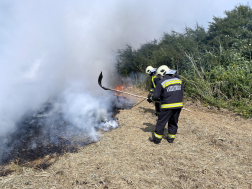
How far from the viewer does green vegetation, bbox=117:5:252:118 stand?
22.4 feet

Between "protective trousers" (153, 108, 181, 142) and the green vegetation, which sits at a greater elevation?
the green vegetation

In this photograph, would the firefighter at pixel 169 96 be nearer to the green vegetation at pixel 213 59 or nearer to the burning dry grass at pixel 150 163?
the burning dry grass at pixel 150 163

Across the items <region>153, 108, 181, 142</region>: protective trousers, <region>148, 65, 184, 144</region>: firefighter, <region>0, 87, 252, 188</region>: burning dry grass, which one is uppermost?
<region>148, 65, 184, 144</region>: firefighter

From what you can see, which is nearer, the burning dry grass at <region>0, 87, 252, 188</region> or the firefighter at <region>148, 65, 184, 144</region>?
the burning dry grass at <region>0, 87, 252, 188</region>

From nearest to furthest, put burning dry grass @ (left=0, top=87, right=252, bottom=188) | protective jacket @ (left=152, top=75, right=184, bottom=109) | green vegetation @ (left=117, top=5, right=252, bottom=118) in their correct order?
burning dry grass @ (left=0, top=87, right=252, bottom=188) → protective jacket @ (left=152, top=75, right=184, bottom=109) → green vegetation @ (left=117, top=5, right=252, bottom=118)

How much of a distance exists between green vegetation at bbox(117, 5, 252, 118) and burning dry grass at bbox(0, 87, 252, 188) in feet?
7.04

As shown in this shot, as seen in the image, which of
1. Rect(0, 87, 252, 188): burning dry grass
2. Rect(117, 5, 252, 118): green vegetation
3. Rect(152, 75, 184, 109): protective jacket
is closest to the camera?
Rect(0, 87, 252, 188): burning dry grass

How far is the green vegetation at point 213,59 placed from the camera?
6.82 m

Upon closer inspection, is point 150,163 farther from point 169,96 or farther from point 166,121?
point 169,96

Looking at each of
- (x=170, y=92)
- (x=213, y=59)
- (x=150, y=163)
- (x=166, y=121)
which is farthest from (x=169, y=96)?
(x=213, y=59)

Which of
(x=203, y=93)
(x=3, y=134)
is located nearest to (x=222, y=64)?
(x=203, y=93)

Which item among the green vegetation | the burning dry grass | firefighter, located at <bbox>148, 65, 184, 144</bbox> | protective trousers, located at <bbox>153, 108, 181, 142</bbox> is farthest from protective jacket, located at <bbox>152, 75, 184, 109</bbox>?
the green vegetation

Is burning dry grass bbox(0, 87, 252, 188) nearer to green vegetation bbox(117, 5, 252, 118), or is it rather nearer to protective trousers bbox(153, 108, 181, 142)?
protective trousers bbox(153, 108, 181, 142)

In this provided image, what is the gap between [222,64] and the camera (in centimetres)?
822
